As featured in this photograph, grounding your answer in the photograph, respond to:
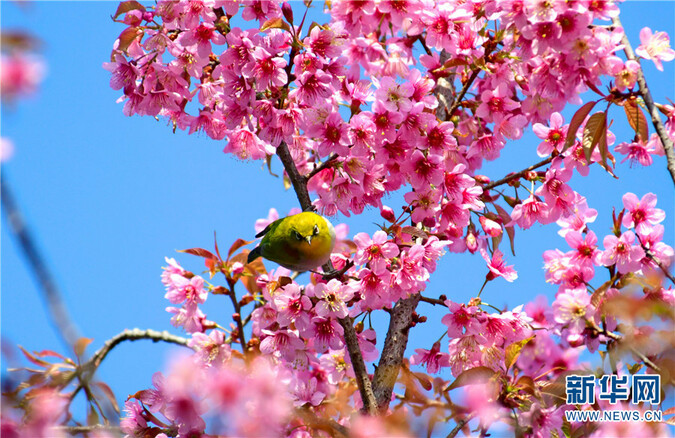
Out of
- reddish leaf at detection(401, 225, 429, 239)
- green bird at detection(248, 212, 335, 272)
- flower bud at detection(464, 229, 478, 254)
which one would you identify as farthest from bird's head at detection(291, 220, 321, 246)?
flower bud at detection(464, 229, 478, 254)

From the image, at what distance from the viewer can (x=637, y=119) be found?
11.1ft

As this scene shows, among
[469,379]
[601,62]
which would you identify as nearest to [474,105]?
[601,62]

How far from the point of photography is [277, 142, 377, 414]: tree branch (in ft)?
11.7

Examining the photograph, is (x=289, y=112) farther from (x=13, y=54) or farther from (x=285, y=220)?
(x=13, y=54)

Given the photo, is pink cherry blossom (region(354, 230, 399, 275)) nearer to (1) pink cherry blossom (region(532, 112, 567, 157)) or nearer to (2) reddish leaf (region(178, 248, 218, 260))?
(2) reddish leaf (region(178, 248, 218, 260))

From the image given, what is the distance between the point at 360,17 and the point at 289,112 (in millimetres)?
717

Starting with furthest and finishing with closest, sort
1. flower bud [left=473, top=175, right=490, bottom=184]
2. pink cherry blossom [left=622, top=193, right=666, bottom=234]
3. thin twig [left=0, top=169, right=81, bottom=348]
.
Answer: flower bud [left=473, top=175, right=490, bottom=184]
pink cherry blossom [left=622, top=193, right=666, bottom=234]
thin twig [left=0, top=169, right=81, bottom=348]

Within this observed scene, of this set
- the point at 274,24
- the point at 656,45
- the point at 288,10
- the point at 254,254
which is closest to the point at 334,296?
the point at 254,254

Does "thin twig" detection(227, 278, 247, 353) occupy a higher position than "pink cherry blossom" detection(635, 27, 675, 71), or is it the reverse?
"pink cherry blossom" detection(635, 27, 675, 71)

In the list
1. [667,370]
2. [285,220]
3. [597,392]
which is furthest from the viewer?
[285,220]

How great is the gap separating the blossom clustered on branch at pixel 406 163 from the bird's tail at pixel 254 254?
0.07 meters

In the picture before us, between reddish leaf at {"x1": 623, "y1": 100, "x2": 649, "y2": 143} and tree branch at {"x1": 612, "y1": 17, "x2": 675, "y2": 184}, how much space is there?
0.80ft

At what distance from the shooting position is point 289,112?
3.84m

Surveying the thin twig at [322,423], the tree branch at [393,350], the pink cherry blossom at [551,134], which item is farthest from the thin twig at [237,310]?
the pink cherry blossom at [551,134]
